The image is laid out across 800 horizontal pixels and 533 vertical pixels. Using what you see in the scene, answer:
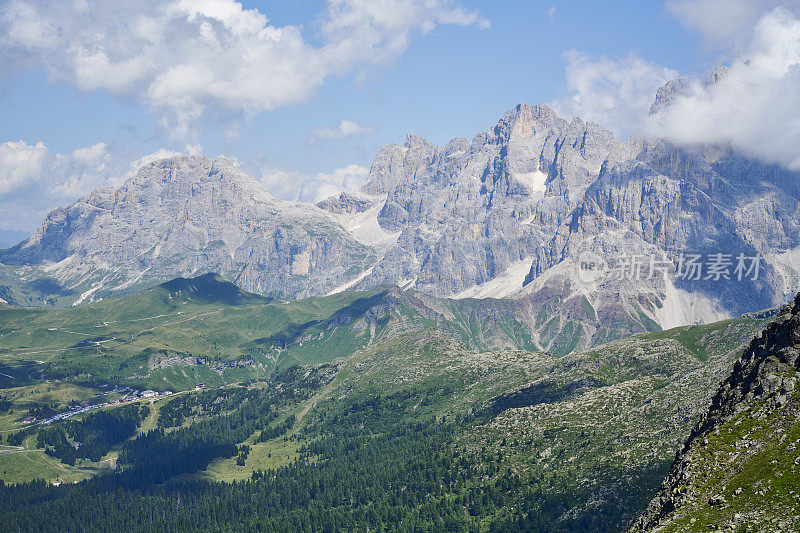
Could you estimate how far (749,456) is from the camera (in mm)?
104438

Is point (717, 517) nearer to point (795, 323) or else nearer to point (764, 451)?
point (764, 451)

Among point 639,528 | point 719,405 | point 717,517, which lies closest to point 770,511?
point 717,517

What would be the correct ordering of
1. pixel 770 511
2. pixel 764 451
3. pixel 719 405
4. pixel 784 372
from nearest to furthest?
1. pixel 770 511
2. pixel 764 451
3. pixel 784 372
4. pixel 719 405

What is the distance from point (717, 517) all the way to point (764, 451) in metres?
13.8

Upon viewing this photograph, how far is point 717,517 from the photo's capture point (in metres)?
97.3

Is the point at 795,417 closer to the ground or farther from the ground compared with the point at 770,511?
farther from the ground

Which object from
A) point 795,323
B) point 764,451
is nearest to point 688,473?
point 764,451

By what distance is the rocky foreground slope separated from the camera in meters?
95.2

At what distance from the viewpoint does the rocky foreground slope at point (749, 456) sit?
313ft

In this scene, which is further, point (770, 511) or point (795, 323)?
point (795, 323)

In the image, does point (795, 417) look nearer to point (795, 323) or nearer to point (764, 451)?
point (764, 451)

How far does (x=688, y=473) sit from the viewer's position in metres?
109

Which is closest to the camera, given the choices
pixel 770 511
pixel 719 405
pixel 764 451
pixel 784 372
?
pixel 770 511

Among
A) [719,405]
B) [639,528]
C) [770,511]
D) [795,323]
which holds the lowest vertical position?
[639,528]
